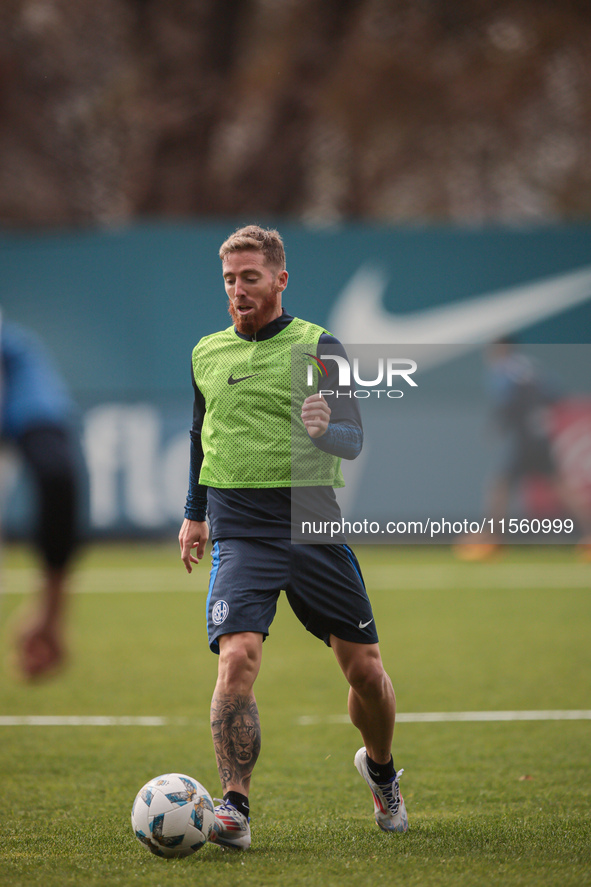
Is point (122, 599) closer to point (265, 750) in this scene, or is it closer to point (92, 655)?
point (92, 655)

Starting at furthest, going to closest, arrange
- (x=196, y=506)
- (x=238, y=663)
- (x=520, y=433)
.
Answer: (x=520, y=433) → (x=196, y=506) → (x=238, y=663)

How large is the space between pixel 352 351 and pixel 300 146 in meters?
17.8

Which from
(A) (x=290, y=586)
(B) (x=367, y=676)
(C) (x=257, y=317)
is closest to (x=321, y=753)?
(B) (x=367, y=676)

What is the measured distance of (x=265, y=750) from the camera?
628 cm

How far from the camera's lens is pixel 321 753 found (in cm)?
619

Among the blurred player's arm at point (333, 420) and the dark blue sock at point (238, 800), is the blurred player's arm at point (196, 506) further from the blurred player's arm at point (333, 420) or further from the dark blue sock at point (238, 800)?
the dark blue sock at point (238, 800)

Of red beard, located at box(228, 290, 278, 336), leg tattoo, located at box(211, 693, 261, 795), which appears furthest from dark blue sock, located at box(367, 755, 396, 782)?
red beard, located at box(228, 290, 278, 336)

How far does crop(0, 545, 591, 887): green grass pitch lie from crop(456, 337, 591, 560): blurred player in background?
11.4 feet

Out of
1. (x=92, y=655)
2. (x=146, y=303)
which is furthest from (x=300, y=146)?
(x=92, y=655)

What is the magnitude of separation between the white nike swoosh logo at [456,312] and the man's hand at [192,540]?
12.0 meters

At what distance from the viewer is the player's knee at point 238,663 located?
4.38 meters

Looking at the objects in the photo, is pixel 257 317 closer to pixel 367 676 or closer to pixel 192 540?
pixel 192 540

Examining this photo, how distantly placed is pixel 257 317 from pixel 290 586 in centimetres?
108

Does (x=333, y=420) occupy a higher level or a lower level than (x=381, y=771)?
higher
